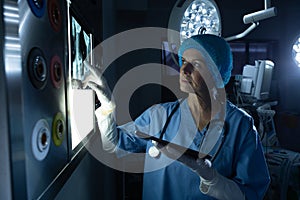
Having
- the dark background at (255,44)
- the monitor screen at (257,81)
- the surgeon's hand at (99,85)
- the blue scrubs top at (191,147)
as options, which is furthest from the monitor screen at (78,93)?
the monitor screen at (257,81)

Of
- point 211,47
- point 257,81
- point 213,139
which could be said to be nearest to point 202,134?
point 213,139

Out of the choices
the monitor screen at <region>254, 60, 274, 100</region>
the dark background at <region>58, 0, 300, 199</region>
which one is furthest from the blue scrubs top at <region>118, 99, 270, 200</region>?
the dark background at <region>58, 0, 300, 199</region>

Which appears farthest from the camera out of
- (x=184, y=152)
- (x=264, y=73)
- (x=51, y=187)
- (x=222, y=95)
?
(x=264, y=73)

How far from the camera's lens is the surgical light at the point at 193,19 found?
1175 mm

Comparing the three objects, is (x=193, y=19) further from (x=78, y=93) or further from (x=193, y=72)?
(x=78, y=93)

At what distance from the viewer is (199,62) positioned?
4.29ft

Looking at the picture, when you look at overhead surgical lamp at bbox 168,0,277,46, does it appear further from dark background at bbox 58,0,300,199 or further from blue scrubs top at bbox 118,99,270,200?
dark background at bbox 58,0,300,199

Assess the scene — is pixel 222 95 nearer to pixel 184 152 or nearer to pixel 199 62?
pixel 199 62

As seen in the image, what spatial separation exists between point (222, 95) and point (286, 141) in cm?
327

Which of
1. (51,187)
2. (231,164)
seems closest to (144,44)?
(231,164)

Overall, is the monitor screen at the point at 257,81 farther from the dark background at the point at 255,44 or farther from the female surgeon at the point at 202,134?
the female surgeon at the point at 202,134

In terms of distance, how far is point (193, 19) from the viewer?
133 cm

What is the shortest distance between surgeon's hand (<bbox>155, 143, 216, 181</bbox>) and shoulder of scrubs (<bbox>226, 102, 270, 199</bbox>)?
0.72ft

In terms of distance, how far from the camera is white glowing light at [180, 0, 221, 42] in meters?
1.29
